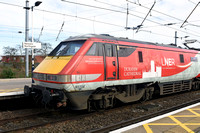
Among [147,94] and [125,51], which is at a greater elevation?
[125,51]

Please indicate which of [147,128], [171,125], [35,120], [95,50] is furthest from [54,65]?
[171,125]

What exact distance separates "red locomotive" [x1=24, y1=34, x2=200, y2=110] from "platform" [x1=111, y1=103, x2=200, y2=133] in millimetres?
1992

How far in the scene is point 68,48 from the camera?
7.37 m

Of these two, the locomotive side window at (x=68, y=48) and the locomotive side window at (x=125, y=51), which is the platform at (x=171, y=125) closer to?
the locomotive side window at (x=125, y=51)

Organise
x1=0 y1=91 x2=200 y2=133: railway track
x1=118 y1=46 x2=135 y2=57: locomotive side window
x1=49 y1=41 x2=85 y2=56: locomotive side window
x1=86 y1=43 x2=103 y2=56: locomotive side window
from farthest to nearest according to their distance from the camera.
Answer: x1=118 y1=46 x2=135 y2=57: locomotive side window < x1=49 y1=41 x2=85 y2=56: locomotive side window < x1=86 y1=43 x2=103 y2=56: locomotive side window < x1=0 y1=91 x2=200 y2=133: railway track

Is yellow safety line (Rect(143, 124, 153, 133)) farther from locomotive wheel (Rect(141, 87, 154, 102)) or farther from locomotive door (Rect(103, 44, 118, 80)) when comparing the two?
locomotive wheel (Rect(141, 87, 154, 102))

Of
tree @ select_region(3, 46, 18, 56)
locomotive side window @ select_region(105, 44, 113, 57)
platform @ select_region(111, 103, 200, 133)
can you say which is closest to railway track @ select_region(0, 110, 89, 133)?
platform @ select_region(111, 103, 200, 133)

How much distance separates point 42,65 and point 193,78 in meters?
10.7

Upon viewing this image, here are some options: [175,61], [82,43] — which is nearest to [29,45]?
[82,43]

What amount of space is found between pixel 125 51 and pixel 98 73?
1.90m

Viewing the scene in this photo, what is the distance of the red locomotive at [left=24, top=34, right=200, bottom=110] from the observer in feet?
21.0

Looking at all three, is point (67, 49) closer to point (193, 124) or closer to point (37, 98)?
point (37, 98)

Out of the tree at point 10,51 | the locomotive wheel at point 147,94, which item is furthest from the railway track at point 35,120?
the tree at point 10,51

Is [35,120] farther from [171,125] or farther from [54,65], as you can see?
[171,125]
